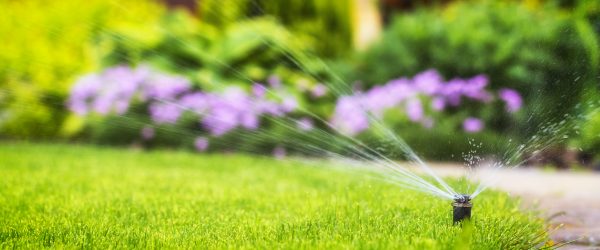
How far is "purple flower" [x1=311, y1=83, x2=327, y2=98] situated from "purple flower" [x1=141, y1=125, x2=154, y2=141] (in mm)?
1585

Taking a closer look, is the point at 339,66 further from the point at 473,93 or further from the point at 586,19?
the point at 586,19

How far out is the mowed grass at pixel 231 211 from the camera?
2.57m

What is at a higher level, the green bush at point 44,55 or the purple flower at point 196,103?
the green bush at point 44,55

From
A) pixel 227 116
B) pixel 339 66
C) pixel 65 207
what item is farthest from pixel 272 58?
pixel 65 207

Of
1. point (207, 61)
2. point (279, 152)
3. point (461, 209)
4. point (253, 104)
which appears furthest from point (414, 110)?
point (461, 209)

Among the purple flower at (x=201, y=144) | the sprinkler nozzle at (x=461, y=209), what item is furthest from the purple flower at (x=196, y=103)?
the sprinkler nozzle at (x=461, y=209)

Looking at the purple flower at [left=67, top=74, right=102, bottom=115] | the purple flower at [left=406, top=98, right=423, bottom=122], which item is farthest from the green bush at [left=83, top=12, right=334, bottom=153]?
the purple flower at [left=406, top=98, right=423, bottom=122]

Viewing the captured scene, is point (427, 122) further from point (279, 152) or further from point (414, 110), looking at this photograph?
point (279, 152)

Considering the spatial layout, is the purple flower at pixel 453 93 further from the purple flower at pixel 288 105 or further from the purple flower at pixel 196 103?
the purple flower at pixel 196 103

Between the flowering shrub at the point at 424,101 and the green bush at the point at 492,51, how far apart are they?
17 centimetres

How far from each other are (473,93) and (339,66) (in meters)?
1.73

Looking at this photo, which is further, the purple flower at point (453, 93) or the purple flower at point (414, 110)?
the purple flower at point (453, 93)

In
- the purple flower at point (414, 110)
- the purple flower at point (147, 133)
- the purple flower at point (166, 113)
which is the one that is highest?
the purple flower at point (414, 110)

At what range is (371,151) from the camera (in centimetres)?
555
